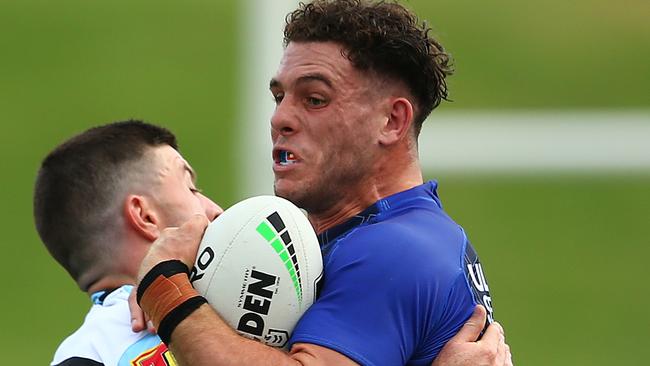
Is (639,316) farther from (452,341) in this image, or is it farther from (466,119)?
(452,341)

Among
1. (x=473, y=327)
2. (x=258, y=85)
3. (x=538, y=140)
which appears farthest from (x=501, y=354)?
(x=258, y=85)

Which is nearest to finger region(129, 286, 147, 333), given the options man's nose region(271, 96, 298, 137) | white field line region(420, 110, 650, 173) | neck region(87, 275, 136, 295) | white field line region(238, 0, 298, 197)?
neck region(87, 275, 136, 295)

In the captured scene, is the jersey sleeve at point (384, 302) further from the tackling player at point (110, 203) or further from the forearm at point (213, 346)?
the tackling player at point (110, 203)

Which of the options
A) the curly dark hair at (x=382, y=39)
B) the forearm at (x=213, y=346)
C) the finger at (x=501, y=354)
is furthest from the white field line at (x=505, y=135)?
the forearm at (x=213, y=346)

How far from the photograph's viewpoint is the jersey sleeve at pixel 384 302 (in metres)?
4.50

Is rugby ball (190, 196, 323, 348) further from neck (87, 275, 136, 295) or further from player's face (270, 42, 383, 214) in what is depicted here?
neck (87, 275, 136, 295)

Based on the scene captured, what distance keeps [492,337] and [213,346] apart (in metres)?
1.14

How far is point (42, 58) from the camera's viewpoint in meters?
15.3

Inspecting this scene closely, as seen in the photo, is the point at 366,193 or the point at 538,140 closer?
the point at 366,193

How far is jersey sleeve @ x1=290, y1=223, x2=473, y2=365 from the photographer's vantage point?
450 centimetres

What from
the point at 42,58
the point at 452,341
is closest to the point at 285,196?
the point at 452,341

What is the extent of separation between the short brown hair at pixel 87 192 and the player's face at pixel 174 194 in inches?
4.6

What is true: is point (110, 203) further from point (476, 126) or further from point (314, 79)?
point (476, 126)

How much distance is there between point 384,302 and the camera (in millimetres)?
4539
